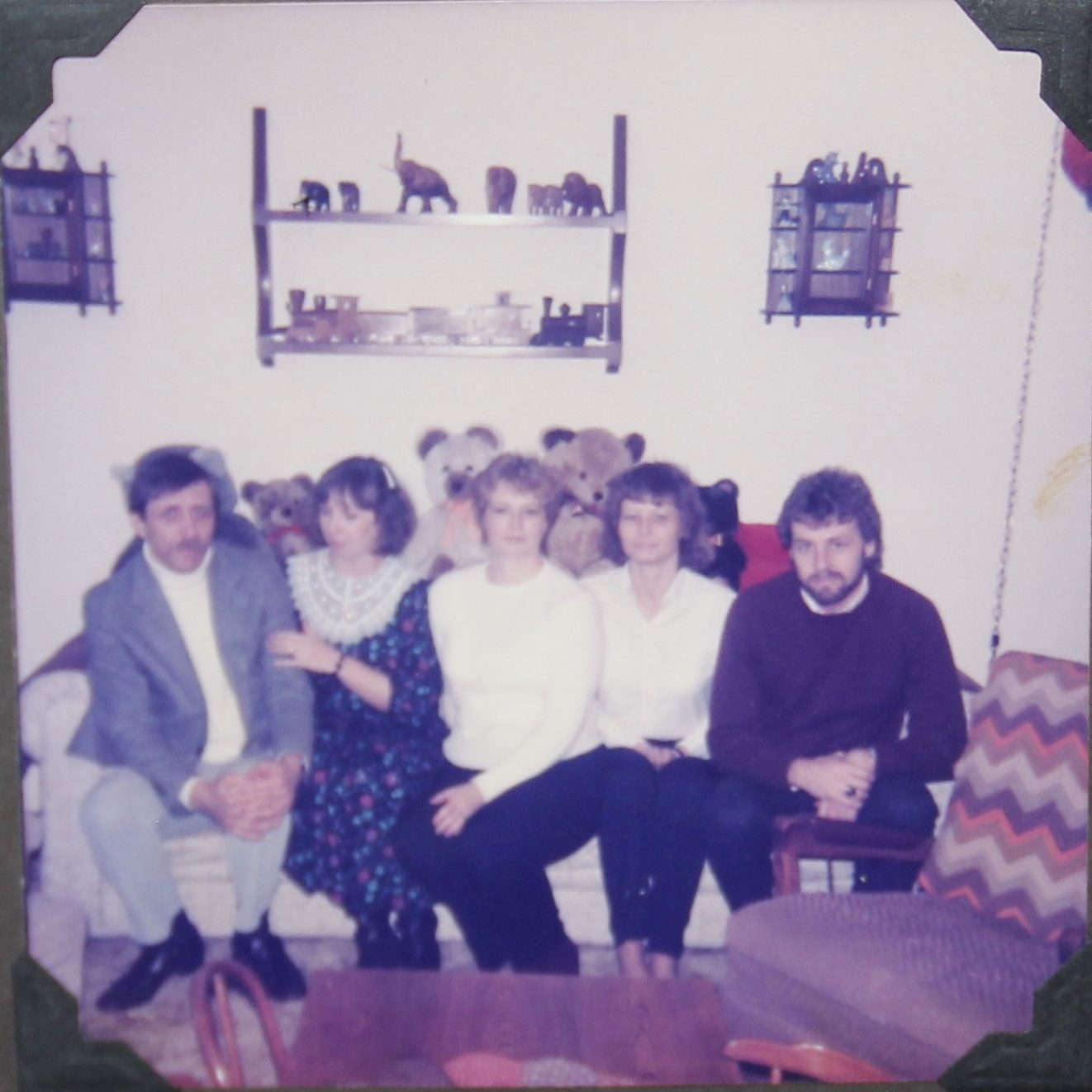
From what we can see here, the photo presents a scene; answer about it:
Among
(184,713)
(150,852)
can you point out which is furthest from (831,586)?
(150,852)

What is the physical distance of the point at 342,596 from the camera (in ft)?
7.09

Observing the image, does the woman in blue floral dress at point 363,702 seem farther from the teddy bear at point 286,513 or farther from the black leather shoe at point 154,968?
the black leather shoe at point 154,968

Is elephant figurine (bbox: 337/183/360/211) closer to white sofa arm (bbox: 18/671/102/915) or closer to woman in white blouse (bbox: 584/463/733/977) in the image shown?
woman in white blouse (bbox: 584/463/733/977)

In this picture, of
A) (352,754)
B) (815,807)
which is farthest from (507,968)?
(815,807)

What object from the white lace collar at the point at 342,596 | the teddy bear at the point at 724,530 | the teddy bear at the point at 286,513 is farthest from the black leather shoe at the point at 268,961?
the teddy bear at the point at 724,530

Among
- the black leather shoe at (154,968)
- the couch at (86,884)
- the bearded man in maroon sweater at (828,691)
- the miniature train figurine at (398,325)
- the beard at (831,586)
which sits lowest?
the black leather shoe at (154,968)

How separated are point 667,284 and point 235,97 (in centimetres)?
94

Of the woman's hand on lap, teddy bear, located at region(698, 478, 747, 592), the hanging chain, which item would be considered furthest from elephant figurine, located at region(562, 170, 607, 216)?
the woman's hand on lap

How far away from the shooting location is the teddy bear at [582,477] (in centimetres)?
214

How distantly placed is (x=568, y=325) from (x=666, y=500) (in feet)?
1.36

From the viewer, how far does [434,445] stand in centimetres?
213

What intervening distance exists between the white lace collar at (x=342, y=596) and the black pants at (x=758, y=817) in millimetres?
800

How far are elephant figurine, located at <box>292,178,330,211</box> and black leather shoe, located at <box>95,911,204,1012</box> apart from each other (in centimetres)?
149

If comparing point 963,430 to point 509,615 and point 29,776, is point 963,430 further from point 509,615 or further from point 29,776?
point 29,776
